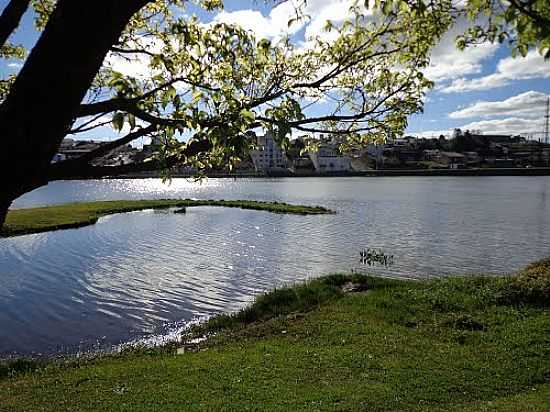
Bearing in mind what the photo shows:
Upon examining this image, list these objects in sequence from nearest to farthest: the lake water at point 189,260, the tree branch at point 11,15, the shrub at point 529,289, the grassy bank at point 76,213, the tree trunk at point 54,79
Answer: the tree trunk at point 54,79 → the tree branch at point 11,15 → the shrub at point 529,289 → the lake water at point 189,260 → the grassy bank at point 76,213

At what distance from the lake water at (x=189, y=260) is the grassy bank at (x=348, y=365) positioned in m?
4.56

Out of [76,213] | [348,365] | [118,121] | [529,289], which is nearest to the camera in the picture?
[118,121]

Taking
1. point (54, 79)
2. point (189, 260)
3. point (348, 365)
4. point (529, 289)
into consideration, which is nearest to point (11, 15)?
point (54, 79)

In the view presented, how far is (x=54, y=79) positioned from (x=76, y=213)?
62687 mm

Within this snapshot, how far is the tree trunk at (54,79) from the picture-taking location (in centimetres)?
299

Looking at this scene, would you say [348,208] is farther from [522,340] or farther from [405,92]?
[405,92]

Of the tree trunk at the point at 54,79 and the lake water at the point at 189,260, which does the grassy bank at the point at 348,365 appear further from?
the tree trunk at the point at 54,79

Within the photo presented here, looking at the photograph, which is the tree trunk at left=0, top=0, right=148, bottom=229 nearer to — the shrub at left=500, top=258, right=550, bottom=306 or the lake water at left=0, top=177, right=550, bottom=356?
the lake water at left=0, top=177, right=550, bottom=356

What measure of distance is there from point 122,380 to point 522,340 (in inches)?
424

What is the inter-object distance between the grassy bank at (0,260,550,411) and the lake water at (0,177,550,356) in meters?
4.56

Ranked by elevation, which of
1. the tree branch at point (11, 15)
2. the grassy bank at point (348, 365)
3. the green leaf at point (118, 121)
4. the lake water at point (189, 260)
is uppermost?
the tree branch at point (11, 15)

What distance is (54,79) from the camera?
3.00 meters

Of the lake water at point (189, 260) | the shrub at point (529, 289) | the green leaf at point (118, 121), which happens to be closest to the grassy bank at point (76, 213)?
the lake water at point (189, 260)

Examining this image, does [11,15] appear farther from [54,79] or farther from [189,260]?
[189,260]
